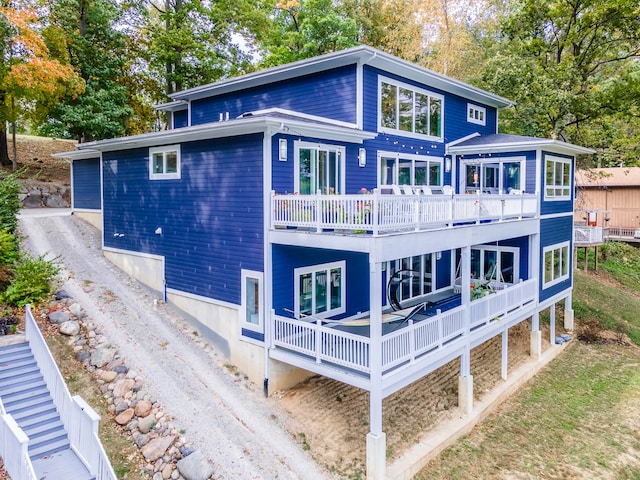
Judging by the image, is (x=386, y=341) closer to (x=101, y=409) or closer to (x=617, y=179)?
(x=101, y=409)

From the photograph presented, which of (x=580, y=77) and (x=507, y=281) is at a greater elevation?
(x=580, y=77)

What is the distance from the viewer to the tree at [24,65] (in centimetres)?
1850

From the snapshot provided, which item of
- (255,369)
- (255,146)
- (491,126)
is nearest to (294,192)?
(255,146)

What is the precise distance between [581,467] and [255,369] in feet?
26.3

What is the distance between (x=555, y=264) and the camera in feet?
59.1

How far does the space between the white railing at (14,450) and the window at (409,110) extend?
37.7ft

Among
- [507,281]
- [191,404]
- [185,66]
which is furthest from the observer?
[185,66]

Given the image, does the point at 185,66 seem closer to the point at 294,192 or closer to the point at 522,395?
the point at 294,192

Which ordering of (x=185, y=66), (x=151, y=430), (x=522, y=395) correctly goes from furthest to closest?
(x=185, y=66) < (x=522, y=395) < (x=151, y=430)

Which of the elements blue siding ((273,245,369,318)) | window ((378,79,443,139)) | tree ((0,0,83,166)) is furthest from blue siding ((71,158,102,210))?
window ((378,79,443,139))

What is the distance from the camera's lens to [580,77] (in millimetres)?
24312

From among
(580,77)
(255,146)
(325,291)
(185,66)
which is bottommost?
(325,291)

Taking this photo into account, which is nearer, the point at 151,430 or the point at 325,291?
the point at 151,430

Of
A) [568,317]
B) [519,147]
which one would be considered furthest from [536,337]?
[519,147]
